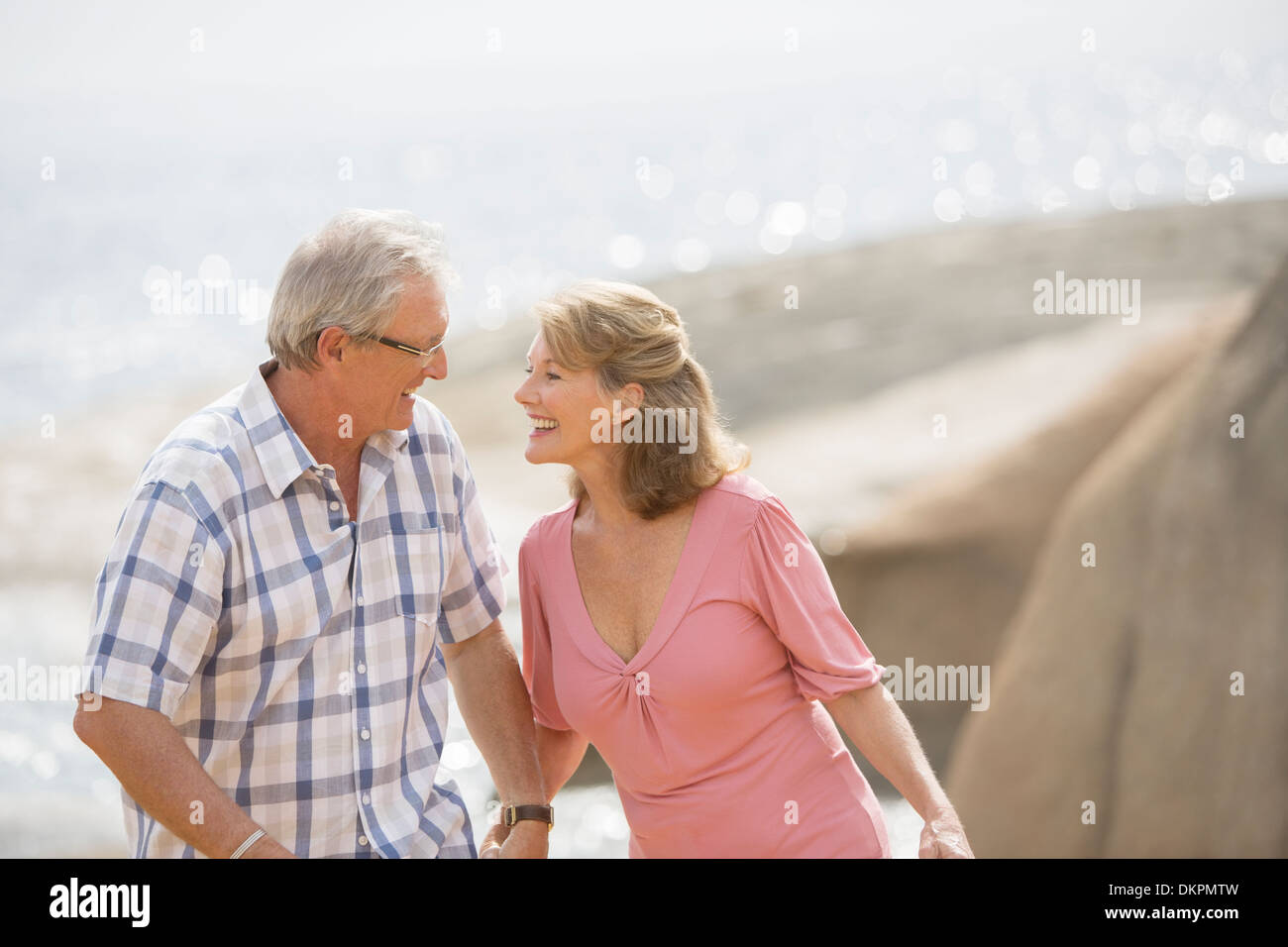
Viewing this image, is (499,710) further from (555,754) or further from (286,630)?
(286,630)

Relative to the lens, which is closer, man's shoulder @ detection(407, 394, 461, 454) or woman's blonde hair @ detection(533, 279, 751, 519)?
woman's blonde hair @ detection(533, 279, 751, 519)

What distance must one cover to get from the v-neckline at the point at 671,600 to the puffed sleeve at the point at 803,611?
83 millimetres

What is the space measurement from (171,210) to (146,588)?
3243cm

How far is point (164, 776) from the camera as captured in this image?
1.85 m

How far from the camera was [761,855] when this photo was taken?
6.93ft

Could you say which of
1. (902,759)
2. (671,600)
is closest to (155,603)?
(671,600)

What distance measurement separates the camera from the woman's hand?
200cm

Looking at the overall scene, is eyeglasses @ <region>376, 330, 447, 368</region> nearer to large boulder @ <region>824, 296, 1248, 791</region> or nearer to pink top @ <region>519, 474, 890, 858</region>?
pink top @ <region>519, 474, 890, 858</region>

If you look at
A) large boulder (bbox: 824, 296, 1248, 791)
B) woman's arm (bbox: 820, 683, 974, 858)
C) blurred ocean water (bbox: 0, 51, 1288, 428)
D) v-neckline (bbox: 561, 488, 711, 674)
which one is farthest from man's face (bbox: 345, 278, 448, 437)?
blurred ocean water (bbox: 0, 51, 1288, 428)

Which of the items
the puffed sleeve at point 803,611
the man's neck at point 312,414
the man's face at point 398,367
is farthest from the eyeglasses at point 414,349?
the puffed sleeve at point 803,611

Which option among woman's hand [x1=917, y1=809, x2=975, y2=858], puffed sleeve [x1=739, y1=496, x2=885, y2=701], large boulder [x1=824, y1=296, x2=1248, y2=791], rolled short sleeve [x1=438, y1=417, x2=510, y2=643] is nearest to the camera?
woman's hand [x1=917, y1=809, x2=975, y2=858]

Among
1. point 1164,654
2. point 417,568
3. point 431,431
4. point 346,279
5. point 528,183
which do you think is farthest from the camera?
point 528,183

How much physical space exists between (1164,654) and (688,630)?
317cm

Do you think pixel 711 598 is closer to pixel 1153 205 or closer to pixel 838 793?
pixel 838 793
